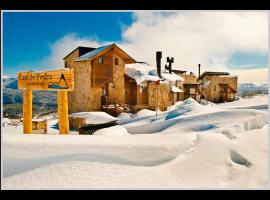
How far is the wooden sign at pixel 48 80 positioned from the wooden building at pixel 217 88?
32.7 meters

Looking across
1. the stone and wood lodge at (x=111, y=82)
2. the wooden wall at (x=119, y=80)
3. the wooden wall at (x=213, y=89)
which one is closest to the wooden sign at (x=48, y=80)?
the stone and wood lodge at (x=111, y=82)

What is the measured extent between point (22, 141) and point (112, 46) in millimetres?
18572

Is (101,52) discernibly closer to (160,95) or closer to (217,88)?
(160,95)

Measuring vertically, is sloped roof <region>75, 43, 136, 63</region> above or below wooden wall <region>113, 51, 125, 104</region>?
above

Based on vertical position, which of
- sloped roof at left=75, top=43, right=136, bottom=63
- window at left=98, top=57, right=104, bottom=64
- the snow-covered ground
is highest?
sloped roof at left=75, top=43, right=136, bottom=63

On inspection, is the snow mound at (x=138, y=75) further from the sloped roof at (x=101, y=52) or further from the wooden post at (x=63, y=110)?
the wooden post at (x=63, y=110)

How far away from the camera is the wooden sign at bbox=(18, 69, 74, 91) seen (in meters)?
5.67

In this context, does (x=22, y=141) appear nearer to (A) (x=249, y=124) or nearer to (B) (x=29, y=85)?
(B) (x=29, y=85)

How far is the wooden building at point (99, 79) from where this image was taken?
2211 centimetres

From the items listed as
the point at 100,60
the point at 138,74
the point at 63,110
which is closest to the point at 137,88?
the point at 138,74

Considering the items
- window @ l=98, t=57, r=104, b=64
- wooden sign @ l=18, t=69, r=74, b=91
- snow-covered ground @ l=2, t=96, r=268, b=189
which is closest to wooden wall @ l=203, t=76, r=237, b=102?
window @ l=98, t=57, r=104, b=64

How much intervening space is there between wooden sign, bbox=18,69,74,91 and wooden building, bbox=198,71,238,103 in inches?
1287

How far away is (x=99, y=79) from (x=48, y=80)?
54.8ft

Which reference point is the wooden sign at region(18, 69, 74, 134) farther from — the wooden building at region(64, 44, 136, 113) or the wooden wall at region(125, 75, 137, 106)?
the wooden wall at region(125, 75, 137, 106)
